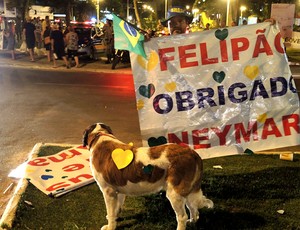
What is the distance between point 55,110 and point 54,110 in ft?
0.07

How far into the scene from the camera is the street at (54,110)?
699 cm

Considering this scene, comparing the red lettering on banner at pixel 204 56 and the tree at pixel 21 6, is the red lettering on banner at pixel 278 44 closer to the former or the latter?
the red lettering on banner at pixel 204 56

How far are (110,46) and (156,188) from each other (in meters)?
14.5

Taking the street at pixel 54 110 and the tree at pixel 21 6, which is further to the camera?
the tree at pixel 21 6

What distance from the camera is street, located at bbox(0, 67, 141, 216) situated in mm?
6988

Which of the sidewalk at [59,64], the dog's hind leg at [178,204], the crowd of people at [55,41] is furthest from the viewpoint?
the sidewalk at [59,64]

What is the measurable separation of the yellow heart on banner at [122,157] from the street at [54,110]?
1682 mm

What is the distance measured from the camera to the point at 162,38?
Result: 15.0 ft

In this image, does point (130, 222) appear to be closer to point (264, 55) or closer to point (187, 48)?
point (187, 48)

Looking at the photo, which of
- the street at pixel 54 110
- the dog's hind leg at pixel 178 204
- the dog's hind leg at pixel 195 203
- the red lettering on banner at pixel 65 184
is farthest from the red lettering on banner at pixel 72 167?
the dog's hind leg at pixel 178 204

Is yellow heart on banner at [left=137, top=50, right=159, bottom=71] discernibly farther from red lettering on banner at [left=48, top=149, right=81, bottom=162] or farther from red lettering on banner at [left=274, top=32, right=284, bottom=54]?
red lettering on banner at [left=48, top=149, right=81, bottom=162]

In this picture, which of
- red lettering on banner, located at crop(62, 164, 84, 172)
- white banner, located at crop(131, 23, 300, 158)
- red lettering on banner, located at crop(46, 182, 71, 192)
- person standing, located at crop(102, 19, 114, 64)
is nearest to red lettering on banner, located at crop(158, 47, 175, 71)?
white banner, located at crop(131, 23, 300, 158)

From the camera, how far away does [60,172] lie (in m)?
5.52

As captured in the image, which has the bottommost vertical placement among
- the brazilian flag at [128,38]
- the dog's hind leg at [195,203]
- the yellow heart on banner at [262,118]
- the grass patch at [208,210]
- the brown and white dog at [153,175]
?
the grass patch at [208,210]
